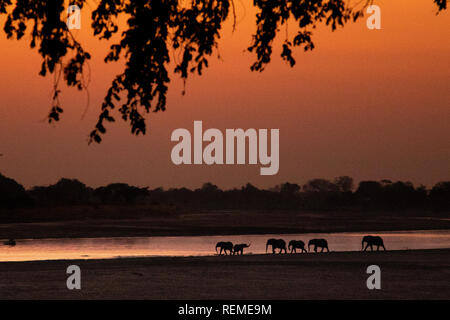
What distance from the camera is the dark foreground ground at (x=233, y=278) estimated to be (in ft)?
52.5

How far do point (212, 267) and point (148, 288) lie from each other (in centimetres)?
472

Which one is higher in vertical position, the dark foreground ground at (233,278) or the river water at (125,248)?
the dark foreground ground at (233,278)

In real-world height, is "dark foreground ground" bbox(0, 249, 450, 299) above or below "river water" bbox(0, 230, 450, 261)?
above

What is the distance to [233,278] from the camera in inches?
737

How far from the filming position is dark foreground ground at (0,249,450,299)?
1602 centimetres

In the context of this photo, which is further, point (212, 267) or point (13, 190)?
point (13, 190)

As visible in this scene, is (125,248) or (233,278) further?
(125,248)

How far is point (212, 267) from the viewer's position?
2147 cm

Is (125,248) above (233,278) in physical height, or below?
below

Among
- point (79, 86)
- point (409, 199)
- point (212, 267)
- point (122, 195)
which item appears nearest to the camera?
point (79, 86)

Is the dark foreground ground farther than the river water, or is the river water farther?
the river water
